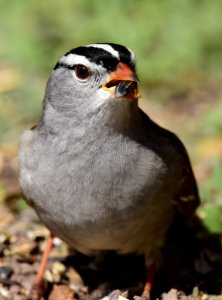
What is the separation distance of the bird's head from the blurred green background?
2.38m

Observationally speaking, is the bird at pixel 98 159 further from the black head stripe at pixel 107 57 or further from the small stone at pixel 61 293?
the small stone at pixel 61 293

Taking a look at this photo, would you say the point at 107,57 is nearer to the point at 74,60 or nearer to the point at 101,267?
the point at 74,60

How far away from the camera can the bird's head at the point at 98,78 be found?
4.08m

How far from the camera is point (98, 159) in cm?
430

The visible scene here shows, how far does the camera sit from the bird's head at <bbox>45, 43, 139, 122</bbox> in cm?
408

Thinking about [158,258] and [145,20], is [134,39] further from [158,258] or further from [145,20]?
[158,258]

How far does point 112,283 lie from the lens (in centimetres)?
514

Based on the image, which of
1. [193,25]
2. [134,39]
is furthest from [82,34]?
[193,25]

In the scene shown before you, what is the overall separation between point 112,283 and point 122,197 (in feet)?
3.20

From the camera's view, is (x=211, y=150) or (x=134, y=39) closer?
(x=211, y=150)

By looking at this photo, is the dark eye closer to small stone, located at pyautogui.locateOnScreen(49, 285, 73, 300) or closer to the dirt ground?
the dirt ground

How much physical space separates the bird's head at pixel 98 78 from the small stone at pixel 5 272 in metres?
1.23

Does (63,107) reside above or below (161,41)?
below

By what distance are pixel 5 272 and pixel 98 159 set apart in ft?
3.94
